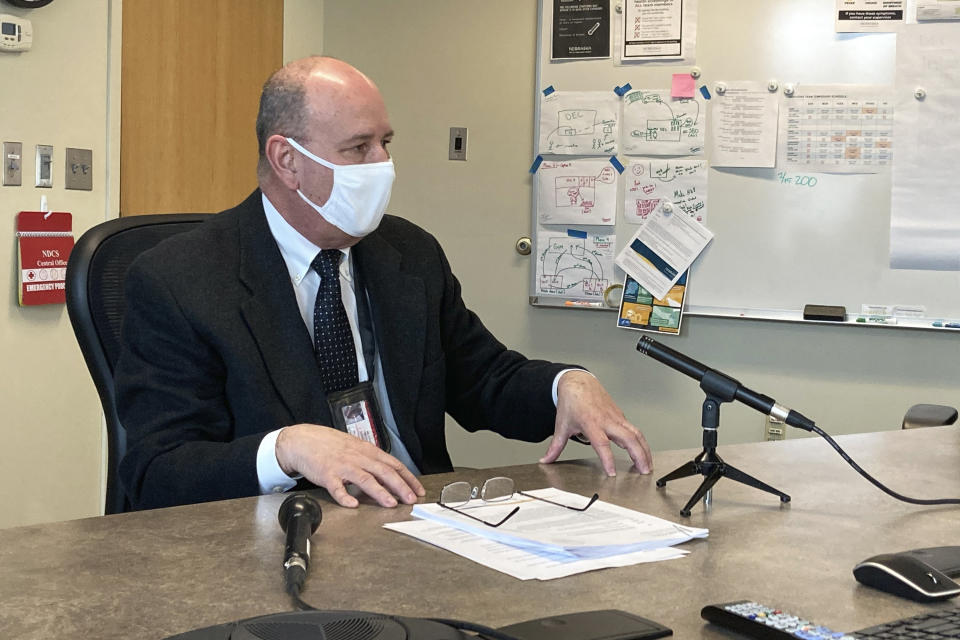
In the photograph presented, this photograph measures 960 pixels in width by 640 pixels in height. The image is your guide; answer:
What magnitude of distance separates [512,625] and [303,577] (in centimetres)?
23

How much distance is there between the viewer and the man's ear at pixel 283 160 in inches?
76.4

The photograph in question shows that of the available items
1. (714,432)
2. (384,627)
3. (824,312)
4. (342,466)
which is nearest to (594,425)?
(714,432)

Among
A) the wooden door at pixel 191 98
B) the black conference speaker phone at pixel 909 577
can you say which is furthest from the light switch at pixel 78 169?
the black conference speaker phone at pixel 909 577

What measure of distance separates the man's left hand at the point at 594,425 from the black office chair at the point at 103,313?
71cm

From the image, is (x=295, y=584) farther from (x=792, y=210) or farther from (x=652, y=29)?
(x=652, y=29)

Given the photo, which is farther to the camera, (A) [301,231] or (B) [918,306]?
(B) [918,306]

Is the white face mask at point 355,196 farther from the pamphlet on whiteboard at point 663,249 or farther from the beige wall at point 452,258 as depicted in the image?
the pamphlet on whiteboard at point 663,249

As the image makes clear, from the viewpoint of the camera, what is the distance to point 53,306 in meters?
2.93

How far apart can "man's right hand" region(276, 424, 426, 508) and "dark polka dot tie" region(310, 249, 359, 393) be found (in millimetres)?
381

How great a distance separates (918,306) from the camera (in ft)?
10.7

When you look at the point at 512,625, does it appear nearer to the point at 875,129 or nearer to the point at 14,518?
the point at 14,518

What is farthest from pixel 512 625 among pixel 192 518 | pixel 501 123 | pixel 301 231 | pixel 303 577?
pixel 501 123

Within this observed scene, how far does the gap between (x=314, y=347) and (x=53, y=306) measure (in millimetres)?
1457

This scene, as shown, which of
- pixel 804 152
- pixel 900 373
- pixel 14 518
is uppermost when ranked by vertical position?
pixel 804 152
